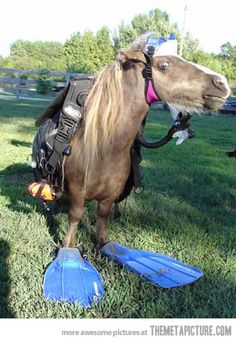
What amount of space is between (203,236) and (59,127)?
1.61m

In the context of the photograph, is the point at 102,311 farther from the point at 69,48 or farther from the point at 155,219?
the point at 69,48

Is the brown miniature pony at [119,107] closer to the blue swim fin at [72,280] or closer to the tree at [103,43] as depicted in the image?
the blue swim fin at [72,280]

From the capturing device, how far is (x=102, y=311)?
2688 mm

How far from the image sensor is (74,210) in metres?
3.22

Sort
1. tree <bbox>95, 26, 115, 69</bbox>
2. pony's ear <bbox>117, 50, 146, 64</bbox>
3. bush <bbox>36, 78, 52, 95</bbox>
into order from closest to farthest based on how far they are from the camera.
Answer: pony's ear <bbox>117, 50, 146, 64</bbox>, bush <bbox>36, 78, 52, 95</bbox>, tree <bbox>95, 26, 115, 69</bbox>

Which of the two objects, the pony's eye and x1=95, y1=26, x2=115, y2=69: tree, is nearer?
the pony's eye

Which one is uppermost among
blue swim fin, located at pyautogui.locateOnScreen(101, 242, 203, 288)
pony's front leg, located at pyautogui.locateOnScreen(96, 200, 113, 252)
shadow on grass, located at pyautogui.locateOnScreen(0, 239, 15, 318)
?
pony's front leg, located at pyautogui.locateOnScreen(96, 200, 113, 252)

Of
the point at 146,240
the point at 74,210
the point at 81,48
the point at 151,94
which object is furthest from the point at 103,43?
the point at 151,94

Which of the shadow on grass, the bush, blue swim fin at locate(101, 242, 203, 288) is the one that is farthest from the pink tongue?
the bush

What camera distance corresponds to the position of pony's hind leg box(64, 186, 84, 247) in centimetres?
315

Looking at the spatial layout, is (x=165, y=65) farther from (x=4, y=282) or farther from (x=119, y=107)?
(x=4, y=282)

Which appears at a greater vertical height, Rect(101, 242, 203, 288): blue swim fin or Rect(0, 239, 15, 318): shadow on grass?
Rect(101, 242, 203, 288): blue swim fin

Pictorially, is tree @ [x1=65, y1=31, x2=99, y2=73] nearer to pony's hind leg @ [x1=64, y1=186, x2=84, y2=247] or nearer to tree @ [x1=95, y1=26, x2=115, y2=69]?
tree @ [x1=95, y1=26, x2=115, y2=69]

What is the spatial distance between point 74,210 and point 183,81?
1187mm
